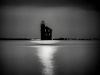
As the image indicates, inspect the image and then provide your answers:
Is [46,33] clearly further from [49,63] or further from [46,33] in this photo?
[49,63]

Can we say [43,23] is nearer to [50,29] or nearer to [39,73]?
[50,29]

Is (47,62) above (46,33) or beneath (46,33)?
beneath

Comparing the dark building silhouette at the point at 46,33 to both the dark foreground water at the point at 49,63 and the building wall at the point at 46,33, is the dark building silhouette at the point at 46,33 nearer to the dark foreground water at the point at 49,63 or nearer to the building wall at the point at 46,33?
the building wall at the point at 46,33

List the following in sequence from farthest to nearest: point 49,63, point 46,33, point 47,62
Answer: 1. point 46,33
2. point 47,62
3. point 49,63

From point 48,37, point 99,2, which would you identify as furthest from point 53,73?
point 48,37

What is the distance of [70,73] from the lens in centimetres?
605

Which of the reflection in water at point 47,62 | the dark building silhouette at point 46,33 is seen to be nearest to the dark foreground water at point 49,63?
the reflection in water at point 47,62

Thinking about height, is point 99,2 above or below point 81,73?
above

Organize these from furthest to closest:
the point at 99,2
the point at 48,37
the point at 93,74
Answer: the point at 48,37, the point at 99,2, the point at 93,74

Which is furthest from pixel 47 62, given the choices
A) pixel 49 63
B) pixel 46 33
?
pixel 46 33

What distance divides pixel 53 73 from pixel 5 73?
175 cm

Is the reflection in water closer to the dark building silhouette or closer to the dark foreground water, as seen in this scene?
the dark foreground water

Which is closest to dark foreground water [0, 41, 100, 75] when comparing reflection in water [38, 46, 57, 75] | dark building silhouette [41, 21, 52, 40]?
reflection in water [38, 46, 57, 75]

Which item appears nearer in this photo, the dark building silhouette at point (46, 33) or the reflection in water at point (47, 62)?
the reflection in water at point (47, 62)
